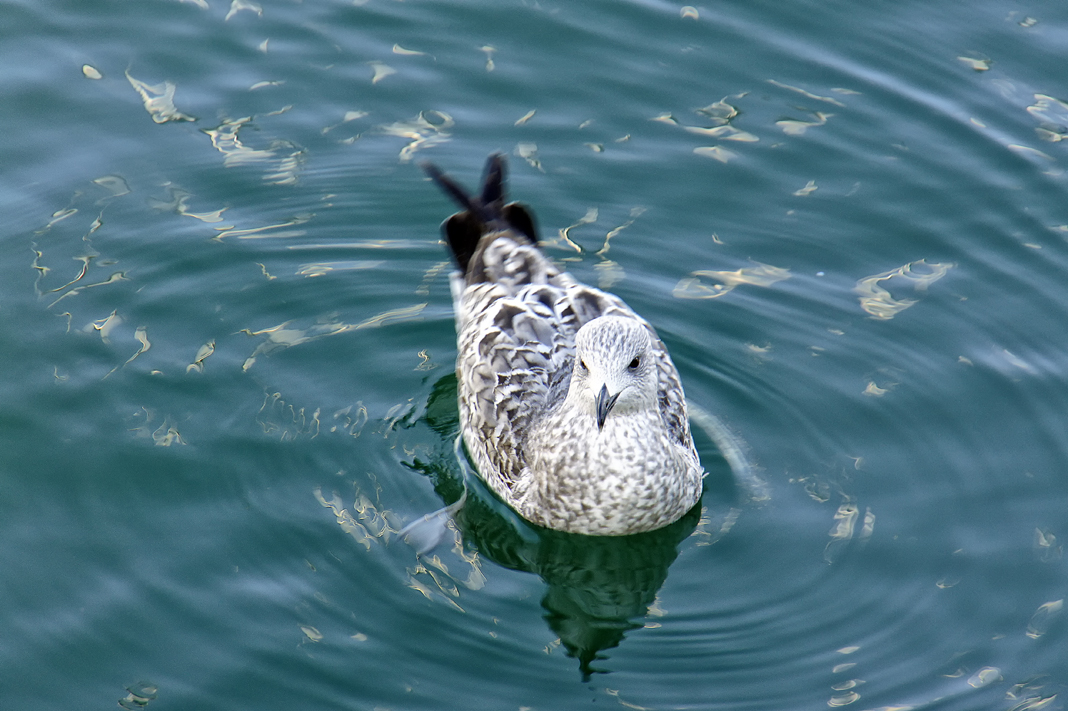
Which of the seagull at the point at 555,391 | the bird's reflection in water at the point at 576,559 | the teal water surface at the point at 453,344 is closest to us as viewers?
the teal water surface at the point at 453,344

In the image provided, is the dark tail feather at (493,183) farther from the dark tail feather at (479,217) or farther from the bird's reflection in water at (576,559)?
the bird's reflection in water at (576,559)

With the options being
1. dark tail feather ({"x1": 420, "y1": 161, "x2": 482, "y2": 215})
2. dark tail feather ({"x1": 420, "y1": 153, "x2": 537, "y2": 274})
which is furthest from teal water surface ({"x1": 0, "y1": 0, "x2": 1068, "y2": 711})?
dark tail feather ({"x1": 420, "y1": 161, "x2": 482, "y2": 215})

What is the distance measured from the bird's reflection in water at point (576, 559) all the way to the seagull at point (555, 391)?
10cm

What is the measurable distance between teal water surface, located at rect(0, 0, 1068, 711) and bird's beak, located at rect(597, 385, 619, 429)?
1.05 meters

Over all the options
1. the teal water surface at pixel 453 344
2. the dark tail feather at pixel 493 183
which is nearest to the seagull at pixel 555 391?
the dark tail feather at pixel 493 183

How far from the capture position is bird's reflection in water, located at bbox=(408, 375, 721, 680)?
709 cm

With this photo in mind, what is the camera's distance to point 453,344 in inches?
352

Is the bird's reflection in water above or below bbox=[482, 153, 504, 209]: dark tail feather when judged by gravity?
below

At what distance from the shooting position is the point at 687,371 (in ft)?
28.8

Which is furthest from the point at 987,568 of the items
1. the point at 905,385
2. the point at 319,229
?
the point at 319,229

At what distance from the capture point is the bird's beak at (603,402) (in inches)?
271

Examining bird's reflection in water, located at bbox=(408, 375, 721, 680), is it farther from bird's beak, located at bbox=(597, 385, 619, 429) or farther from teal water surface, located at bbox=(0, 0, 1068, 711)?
bird's beak, located at bbox=(597, 385, 619, 429)

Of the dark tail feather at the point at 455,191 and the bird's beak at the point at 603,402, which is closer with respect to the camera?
the bird's beak at the point at 603,402

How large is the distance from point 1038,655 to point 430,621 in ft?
10.3
